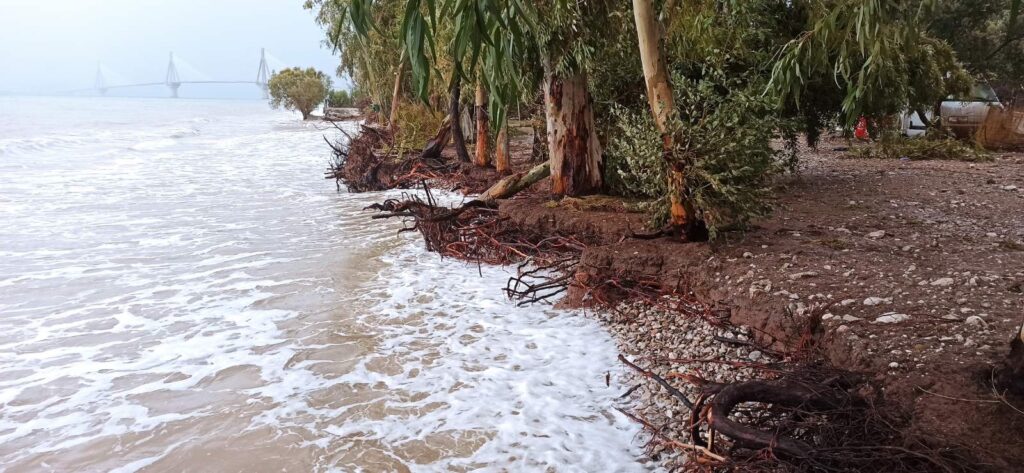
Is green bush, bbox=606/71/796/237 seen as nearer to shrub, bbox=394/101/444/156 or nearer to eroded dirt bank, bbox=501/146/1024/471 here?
eroded dirt bank, bbox=501/146/1024/471

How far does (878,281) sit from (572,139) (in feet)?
15.9

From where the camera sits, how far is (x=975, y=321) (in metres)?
3.53

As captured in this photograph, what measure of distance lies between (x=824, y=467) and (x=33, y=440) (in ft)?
14.7

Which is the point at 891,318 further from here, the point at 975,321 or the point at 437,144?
the point at 437,144

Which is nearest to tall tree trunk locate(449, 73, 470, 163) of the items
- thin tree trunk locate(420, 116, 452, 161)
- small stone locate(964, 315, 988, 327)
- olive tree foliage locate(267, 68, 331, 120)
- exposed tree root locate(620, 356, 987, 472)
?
thin tree trunk locate(420, 116, 452, 161)

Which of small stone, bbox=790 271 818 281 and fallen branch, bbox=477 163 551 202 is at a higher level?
fallen branch, bbox=477 163 551 202

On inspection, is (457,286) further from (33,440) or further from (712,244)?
(33,440)

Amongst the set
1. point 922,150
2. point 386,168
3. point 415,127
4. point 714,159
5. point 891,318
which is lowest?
point 891,318

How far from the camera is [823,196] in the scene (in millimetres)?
8305

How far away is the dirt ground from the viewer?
2871 millimetres

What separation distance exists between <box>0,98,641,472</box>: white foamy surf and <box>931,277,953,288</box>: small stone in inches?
93.9

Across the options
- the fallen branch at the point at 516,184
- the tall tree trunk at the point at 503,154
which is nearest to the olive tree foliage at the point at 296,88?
the tall tree trunk at the point at 503,154

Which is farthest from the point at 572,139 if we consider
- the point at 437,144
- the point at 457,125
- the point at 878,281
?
the point at 437,144

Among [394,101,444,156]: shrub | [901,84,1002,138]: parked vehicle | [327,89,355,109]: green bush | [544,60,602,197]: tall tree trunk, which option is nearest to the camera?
[544,60,602,197]: tall tree trunk
